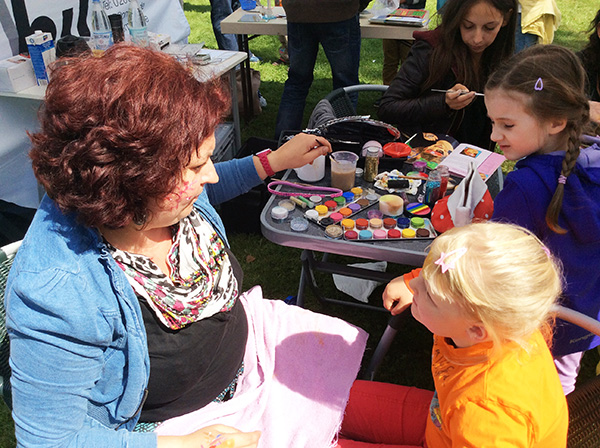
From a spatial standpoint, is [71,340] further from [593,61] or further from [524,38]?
[524,38]

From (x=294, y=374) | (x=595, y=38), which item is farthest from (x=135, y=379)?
(x=595, y=38)

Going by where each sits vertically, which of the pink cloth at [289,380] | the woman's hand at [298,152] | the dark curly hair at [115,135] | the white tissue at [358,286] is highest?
the dark curly hair at [115,135]

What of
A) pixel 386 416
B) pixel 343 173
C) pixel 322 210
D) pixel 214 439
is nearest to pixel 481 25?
pixel 343 173

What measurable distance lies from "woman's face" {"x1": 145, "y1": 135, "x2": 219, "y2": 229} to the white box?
2229mm

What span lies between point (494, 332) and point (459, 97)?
1.76m

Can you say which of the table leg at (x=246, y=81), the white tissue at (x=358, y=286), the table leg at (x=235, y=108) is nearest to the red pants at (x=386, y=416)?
the white tissue at (x=358, y=286)

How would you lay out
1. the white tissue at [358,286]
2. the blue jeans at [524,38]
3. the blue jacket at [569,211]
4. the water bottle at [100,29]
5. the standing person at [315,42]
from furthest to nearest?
the blue jeans at [524,38] < the standing person at [315,42] < the water bottle at [100,29] < the white tissue at [358,286] < the blue jacket at [569,211]

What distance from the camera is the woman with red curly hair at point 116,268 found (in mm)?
972

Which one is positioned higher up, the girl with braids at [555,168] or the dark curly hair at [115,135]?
the dark curly hair at [115,135]

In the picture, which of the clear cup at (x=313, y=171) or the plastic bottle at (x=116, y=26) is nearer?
the clear cup at (x=313, y=171)

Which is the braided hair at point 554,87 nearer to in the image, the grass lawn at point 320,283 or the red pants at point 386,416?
the red pants at point 386,416

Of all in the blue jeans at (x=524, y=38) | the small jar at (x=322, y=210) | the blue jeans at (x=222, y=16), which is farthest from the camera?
the blue jeans at (x=222, y=16)

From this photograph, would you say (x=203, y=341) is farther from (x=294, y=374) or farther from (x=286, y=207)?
(x=286, y=207)

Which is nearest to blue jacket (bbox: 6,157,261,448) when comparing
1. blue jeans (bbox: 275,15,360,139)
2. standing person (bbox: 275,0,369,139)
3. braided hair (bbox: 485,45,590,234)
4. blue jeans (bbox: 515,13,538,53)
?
braided hair (bbox: 485,45,590,234)
